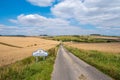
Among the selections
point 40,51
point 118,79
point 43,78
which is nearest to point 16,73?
point 43,78

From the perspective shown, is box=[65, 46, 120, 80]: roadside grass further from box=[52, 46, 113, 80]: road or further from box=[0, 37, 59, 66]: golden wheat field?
box=[0, 37, 59, 66]: golden wheat field

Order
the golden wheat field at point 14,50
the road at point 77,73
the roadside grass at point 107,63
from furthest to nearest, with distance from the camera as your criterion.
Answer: the golden wheat field at point 14,50 < the roadside grass at point 107,63 < the road at point 77,73

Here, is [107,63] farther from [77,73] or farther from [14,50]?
[14,50]

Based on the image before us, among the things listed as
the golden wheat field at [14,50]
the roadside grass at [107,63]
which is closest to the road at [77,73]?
the roadside grass at [107,63]

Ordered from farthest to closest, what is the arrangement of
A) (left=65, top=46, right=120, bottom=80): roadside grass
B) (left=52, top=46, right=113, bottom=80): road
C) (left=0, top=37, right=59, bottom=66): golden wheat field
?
(left=0, top=37, right=59, bottom=66): golden wheat field, (left=65, top=46, right=120, bottom=80): roadside grass, (left=52, top=46, right=113, bottom=80): road

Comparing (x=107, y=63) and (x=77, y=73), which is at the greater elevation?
→ (x=77, y=73)

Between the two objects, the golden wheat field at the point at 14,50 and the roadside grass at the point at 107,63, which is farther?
the golden wheat field at the point at 14,50

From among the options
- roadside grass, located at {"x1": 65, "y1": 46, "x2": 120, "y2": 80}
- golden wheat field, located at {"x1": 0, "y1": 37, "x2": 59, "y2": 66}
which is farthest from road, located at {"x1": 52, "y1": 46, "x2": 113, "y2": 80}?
golden wheat field, located at {"x1": 0, "y1": 37, "x2": 59, "y2": 66}

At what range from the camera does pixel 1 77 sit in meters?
15.1

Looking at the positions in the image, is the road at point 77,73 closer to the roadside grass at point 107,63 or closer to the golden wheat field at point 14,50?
the roadside grass at point 107,63

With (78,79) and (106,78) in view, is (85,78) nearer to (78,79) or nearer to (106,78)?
(78,79)

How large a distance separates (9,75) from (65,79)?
5.12 metres

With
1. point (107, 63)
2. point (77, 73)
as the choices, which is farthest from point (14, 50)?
point (77, 73)

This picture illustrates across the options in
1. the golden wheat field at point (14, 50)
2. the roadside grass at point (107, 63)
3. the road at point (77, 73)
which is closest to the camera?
the road at point (77, 73)
